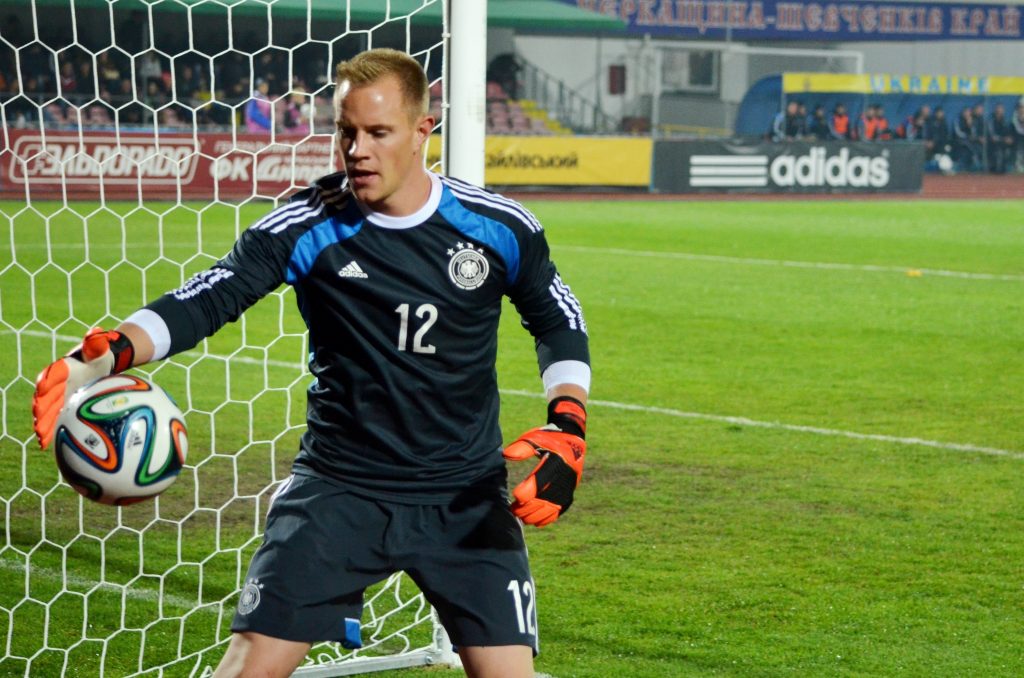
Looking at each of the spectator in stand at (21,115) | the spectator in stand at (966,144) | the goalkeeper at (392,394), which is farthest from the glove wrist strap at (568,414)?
the spectator in stand at (966,144)

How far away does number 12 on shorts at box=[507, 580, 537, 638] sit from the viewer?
319 centimetres

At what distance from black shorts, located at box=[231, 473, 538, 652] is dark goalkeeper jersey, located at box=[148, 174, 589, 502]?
5cm

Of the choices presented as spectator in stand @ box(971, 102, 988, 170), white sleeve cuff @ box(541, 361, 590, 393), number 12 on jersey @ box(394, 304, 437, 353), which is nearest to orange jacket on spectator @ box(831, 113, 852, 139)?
spectator in stand @ box(971, 102, 988, 170)

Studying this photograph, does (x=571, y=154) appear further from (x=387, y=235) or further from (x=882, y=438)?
(x=387, y=235)

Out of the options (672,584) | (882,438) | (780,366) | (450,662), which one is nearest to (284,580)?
(450,662)

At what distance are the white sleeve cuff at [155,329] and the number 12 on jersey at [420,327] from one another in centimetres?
48

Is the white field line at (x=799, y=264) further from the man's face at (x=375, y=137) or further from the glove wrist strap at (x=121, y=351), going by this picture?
the glove wrist strap at (x=121, y=351)

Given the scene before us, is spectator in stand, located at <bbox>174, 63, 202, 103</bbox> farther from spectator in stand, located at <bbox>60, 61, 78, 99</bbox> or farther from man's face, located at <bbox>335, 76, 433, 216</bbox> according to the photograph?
man's face, located at <bbox>335, 76, 433, 216</bbox>

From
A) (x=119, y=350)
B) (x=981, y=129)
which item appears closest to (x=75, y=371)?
(x=119, y=350)

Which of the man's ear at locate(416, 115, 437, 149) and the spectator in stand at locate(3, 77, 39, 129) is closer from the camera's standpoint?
the man's ear at locate(416, 115, 437, 149)

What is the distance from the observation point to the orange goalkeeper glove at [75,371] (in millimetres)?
2760

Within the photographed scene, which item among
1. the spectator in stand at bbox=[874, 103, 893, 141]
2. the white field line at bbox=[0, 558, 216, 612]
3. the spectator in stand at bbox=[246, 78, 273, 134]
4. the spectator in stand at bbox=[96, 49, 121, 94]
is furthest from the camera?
the spectator in stand at bbox=[874, 103, 893, 141]

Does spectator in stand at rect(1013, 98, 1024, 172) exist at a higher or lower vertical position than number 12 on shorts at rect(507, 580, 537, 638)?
higher

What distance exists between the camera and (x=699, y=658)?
178 inches
